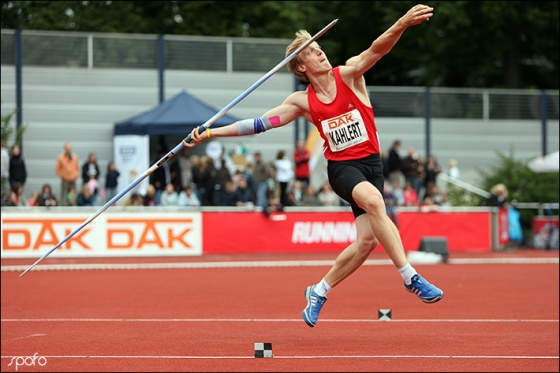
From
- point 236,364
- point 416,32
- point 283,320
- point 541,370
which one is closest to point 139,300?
point 283,320

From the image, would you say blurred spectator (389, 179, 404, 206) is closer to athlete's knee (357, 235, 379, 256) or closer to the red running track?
the red running track

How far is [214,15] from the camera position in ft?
110

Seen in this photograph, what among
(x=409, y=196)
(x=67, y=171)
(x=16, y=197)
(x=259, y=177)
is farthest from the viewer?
(x=409, y=196)

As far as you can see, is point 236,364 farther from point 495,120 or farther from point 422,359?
point 495,120

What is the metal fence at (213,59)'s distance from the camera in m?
26.7

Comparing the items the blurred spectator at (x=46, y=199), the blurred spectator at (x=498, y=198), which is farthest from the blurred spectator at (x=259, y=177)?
the blurred spectator at (x=498, y=198)

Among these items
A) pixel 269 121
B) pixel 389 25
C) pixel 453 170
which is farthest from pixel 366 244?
pixel 389 25

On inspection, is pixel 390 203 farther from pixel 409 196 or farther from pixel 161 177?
pixel 161 177

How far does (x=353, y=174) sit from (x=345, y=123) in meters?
0.43

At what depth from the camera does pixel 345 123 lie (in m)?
9.19

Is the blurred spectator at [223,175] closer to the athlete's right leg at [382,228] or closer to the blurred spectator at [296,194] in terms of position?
the blurred spectator at [296,194]

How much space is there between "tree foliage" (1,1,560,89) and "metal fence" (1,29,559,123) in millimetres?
1082

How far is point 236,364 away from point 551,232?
18899mm

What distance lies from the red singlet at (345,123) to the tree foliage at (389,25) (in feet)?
63.0
